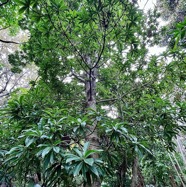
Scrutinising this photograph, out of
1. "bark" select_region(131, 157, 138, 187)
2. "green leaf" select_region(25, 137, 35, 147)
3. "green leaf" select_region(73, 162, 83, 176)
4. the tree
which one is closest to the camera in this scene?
"green leaf" select_region(73, 162, 83, 176)

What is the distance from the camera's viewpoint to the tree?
4.29 feet

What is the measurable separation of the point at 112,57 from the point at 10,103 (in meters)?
1.55

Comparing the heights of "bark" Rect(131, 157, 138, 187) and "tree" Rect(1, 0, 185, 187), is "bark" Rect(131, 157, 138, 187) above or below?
below

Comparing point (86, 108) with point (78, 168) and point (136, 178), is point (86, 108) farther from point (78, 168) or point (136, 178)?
point (136, 178)

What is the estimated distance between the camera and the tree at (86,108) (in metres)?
1.31

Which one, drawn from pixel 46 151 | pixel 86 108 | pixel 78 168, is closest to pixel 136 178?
pixel 86 108

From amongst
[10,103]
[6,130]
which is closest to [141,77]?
[10,103]

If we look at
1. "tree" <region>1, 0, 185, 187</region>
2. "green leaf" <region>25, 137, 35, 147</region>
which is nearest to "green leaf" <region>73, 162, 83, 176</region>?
"tree" <region>1, 0, 185, 187</region>

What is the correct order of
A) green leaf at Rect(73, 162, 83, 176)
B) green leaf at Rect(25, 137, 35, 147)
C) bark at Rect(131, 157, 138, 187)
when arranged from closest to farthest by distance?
1. green leaf at Rect(73, 162, 83, 176)
2. green leaf at Rect(25, 137, 35, 147)
3. bark at Rect(131, 157, 138, 187)

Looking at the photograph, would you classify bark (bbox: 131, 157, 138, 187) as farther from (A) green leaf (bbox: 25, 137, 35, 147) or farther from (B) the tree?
(A) green leaf (bbox: 25, 137, 35, 147)

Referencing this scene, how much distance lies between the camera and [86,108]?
1.80 m

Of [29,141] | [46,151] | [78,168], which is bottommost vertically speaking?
[78,168]

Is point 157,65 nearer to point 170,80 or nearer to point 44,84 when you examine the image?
point 170,80

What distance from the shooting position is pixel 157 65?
238 cm
